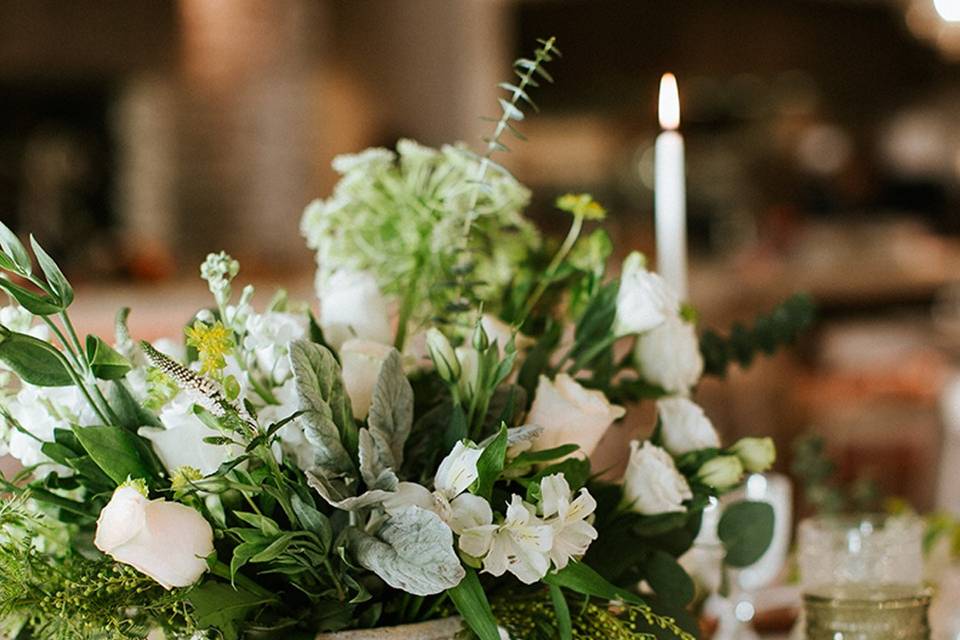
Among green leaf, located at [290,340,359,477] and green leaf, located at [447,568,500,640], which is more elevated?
green leaf, located at [290,340,359,477]

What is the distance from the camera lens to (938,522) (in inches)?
49.5

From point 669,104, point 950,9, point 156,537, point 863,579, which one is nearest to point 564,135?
point 950,9

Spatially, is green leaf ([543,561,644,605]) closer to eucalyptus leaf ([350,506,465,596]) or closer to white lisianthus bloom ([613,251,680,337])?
eucalyptus leaf ([350,506,465,596])

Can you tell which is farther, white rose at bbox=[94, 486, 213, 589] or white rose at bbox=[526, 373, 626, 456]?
white rose at bbox=[526, 373, 626, 456]

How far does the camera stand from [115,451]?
2.24 ft

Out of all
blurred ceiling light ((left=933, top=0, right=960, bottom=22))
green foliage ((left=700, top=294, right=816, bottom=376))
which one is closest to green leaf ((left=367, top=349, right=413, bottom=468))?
green foliage ((left=700, top=294, right=816, bottom=376))

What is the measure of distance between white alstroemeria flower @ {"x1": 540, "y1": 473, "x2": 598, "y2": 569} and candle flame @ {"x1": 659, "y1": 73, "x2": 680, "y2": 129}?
41 centimetres

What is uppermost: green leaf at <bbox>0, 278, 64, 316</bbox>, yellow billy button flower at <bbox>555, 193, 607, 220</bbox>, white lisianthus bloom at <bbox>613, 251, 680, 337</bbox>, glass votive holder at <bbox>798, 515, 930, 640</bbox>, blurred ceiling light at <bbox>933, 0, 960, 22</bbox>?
blurred ceiling light at <bbox>933, 0, 960, 22</bbox>

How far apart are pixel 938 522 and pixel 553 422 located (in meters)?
0.68

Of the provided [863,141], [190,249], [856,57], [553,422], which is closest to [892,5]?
[856,57]

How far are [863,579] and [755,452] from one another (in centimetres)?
18

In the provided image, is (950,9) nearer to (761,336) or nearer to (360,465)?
(761,336)

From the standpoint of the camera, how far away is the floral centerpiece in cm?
64

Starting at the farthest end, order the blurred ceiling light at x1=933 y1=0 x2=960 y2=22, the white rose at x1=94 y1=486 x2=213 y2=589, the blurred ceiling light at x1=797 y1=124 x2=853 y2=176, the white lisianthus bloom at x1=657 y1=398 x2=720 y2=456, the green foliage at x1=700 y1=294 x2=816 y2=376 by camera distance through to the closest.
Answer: the blurred ceiling light at x1=797 y1=124 x2=853 y2=176 < the blurred ceiling light at x1=933 y1=0 x2=960 y2=22 < the green foliage at x1=700 y1=294 x2=816 y2=376 < the white lisianthus bloom at x1=657 y1=398 x2=720 y2=456 < the white rose at x1=94 y1=486 x2=213 y2=589
